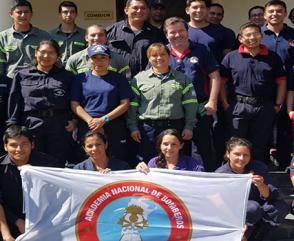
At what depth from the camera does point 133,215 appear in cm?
513

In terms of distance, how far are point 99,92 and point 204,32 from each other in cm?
161

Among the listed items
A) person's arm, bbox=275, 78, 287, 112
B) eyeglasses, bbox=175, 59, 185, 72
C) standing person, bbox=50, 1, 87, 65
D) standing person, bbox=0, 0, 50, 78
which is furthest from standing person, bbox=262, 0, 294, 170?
standing person, bbox=0, 0, 50, 78

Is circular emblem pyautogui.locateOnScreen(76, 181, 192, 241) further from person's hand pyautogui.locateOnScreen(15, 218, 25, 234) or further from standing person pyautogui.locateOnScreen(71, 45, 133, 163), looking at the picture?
standing person pyautogui.locateOnScreen(71, 45, 133, 163)

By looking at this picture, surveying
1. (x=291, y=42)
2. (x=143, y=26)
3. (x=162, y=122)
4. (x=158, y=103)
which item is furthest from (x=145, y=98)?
(x=291, y=42)

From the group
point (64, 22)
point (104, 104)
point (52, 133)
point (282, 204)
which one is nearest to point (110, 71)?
point (104, 104)

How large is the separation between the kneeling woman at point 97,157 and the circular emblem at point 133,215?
31cm

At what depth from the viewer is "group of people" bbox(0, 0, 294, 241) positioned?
545cm

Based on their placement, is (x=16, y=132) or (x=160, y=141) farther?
(x=160, y=141)

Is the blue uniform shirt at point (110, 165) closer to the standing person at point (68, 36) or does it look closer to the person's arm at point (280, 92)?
the standing person at point (68, 36)

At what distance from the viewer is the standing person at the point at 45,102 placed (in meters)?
5.88

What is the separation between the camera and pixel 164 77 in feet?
19.5

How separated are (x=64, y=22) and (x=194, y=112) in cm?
214

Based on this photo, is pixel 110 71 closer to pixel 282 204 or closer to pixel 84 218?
pixel 84 218

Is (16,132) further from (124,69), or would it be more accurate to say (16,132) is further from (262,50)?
(262,50)
